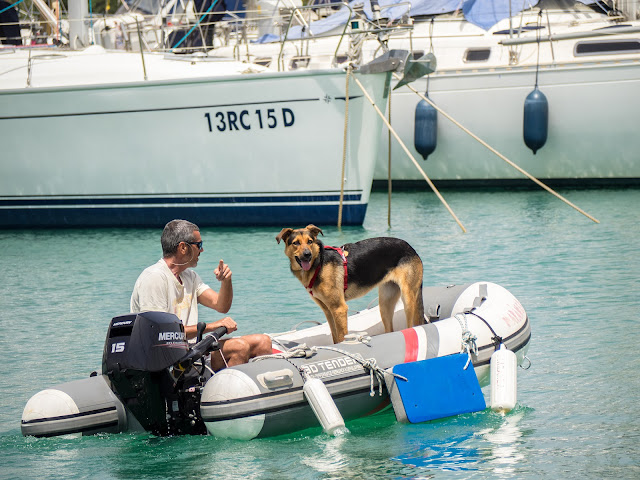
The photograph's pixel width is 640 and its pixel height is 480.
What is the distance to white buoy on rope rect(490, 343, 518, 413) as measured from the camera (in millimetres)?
6074

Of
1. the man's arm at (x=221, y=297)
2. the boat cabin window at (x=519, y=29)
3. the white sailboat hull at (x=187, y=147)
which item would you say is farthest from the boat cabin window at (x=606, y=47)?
the man's arm at (x=221, y=297)

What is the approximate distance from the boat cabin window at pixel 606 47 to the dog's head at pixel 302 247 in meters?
13.3

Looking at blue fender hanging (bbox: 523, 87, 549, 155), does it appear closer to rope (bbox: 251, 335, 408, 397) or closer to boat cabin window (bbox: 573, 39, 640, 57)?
boat cabin window (bbox: 573, 39, 640, 57)

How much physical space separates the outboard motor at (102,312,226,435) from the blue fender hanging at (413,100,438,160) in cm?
1459

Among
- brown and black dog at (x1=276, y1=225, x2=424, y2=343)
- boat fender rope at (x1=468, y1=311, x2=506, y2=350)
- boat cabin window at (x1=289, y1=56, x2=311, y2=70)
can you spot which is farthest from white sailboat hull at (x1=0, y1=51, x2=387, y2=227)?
boat fender rope at (x1=468, y1=311, x2=506, y2=350)

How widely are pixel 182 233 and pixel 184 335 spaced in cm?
68

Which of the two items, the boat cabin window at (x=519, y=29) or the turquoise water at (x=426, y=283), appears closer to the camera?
the turquoise water at (x=426, y=283)

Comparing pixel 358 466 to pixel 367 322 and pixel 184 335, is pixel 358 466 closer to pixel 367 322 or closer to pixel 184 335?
pixel 184 335

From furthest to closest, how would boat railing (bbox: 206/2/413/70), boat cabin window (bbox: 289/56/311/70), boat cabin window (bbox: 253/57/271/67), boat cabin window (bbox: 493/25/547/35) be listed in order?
boat cabin window (bbox: 253/57/271/67) → boat cabin window (bbox: 289/56/311/70) → boat cabin window (bbox: 493/25/547/35) → boat railing (bbox: 206/2/413/70)

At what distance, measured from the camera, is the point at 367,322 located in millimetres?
7398

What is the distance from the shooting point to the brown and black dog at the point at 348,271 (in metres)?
6.74

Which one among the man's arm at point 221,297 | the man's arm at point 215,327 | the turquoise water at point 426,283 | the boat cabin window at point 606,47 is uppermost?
the boat cabin window at point 606,47

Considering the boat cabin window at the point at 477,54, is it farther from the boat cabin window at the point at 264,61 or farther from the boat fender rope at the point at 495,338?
the boat fender rope at the point at 495,338

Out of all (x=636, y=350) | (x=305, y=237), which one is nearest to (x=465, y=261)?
(x=636, y=350)
